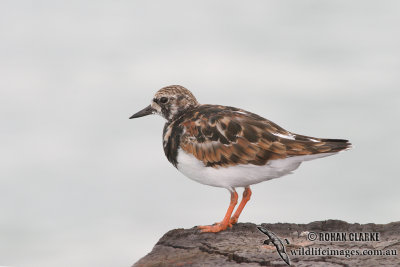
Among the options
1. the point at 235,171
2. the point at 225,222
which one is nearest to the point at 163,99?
the point at 235,171

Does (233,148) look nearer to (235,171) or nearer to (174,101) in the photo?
(235,171)

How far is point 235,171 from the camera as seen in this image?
10.4 m

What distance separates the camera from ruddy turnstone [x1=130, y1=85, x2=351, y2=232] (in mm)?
10180

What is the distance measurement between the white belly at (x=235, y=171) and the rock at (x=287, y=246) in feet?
3.43

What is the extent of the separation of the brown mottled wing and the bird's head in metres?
0.68

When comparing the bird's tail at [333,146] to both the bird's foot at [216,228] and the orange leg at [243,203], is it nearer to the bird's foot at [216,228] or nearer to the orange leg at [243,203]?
the orange leg at [243,203]

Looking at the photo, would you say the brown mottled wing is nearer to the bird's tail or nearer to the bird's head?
the bird's tail

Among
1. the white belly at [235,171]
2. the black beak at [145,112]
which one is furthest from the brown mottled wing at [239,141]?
the black beak at [145,112]

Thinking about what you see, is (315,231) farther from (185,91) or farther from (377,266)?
(185,91)

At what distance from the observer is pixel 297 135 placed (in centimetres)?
1056

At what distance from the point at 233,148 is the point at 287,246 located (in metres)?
1.96

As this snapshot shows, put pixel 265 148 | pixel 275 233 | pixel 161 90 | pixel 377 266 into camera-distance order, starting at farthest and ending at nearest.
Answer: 1. pixel 161 90
2. pixel 275 233
3. pixel 265 148
4. pixel 377 266

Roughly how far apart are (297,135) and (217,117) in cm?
151

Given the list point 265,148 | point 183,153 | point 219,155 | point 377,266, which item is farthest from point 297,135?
point 377,266
